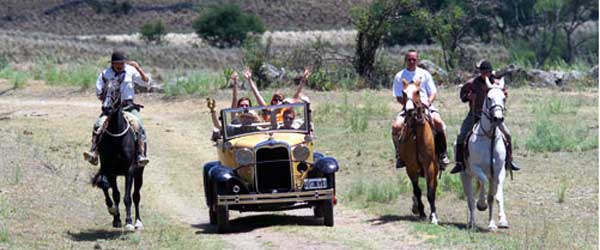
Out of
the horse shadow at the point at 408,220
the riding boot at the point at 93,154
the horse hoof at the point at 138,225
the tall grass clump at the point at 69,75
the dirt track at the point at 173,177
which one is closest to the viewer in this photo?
the dirt track at the point at 173,177

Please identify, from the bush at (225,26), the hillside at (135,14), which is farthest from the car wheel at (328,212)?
the hillside at (135,14)

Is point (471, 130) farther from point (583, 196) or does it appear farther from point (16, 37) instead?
point (16, 37)

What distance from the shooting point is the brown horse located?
15984 mm

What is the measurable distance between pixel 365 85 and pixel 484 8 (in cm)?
2004

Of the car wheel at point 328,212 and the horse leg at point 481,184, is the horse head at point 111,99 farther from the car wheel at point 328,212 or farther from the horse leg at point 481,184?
the horse leg at point 481,184

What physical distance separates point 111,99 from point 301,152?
2.52 m

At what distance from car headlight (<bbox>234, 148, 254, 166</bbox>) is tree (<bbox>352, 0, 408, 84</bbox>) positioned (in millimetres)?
22288

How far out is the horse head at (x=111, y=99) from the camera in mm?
15406

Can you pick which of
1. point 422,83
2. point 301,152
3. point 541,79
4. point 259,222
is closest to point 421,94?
point 422,83

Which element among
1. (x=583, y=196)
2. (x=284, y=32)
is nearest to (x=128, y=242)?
(x=583, y=196)

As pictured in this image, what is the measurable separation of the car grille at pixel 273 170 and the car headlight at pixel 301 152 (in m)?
0.11

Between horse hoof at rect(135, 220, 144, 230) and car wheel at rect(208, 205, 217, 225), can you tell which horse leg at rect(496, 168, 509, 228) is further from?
horse hoof at rect(135, 220, 144, 230)

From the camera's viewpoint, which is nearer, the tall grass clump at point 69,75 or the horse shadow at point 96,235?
the horse shadow at point 96,235

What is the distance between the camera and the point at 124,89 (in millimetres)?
15578
